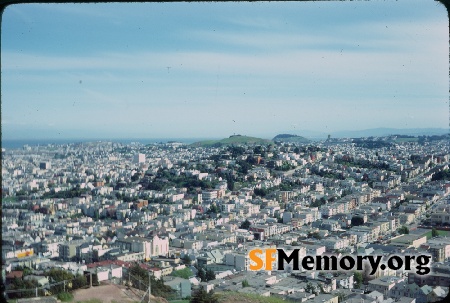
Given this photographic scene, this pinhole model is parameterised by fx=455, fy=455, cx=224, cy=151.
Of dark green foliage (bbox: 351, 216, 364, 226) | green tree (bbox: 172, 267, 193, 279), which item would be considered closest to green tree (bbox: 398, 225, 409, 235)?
dark green foliage (bbox: 351, 216, 364, 226)

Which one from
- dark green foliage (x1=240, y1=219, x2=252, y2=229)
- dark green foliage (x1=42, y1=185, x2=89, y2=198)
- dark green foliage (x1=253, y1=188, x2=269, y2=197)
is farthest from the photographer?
dark green foliage (x1=240, y1=219, x2=252, y2=229)

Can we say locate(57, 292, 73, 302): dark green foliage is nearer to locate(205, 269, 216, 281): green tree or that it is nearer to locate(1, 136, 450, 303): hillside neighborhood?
locate(1, 136, 450, 303): hillside neighborhood

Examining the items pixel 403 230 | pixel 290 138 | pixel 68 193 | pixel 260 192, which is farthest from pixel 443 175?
pixel 68 193

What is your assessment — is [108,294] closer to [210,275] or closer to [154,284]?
[154,284]

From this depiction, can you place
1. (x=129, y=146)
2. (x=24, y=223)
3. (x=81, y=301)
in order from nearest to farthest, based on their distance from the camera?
(x=81, y=301) → (x=129, y=146) → (x=24, y=223)

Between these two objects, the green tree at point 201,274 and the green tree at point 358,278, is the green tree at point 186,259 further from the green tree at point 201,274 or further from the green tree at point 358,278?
the green tree at point 358,278

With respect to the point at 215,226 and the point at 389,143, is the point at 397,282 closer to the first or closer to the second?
the point at 389,143

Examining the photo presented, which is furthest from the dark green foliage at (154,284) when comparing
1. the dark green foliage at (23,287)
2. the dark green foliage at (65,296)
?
the dark green foliage at (23,287)

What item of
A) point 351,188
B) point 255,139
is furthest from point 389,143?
point 255,139

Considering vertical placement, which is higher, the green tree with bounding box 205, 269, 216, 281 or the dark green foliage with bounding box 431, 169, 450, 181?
the dark green foliage with bounding box 431, 169, 450, 181
